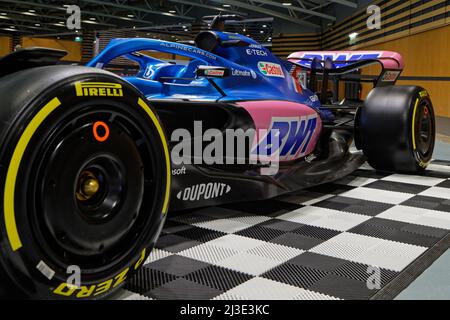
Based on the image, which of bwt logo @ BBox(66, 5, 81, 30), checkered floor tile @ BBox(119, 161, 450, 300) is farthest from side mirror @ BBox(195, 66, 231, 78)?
bwt logo @ BBox(66, 5, 81, 30)

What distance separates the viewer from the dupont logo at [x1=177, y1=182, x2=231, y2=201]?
221cm

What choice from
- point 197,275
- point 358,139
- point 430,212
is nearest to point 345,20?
point 358,139

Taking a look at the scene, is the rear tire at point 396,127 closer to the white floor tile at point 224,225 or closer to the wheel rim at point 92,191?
the white floor tile at point 224,225

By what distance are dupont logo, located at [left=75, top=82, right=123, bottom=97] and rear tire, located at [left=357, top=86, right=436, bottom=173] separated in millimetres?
2593

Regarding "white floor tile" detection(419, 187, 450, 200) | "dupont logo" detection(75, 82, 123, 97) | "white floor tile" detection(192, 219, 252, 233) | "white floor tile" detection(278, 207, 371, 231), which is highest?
"dupont logo" detection(75, 82, 123, 97)

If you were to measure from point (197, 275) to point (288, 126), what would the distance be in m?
1.46

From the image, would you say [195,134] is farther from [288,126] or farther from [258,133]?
[288,126]

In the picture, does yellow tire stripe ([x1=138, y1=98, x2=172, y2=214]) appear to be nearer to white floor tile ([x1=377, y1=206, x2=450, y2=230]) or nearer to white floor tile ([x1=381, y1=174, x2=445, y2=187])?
white floor tile ([x1=377, y1=206, x2=450, y2=230])

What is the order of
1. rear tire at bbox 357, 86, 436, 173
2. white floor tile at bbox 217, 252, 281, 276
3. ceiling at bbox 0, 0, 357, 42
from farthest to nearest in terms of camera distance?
1. ceiling at bbox 0, 0, 357, 42
2. rear tire at bbox 357, 86, 436, 173
3. white floor tile at bbox 217, 252, 281, 276

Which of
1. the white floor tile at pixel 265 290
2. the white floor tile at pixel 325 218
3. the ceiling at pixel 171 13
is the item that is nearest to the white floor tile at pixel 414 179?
the white floor tile at pixel 325 218

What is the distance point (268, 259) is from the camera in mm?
1873

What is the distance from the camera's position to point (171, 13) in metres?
22.5

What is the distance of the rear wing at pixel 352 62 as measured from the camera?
14.6ft

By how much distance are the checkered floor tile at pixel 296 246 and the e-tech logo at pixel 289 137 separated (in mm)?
289
